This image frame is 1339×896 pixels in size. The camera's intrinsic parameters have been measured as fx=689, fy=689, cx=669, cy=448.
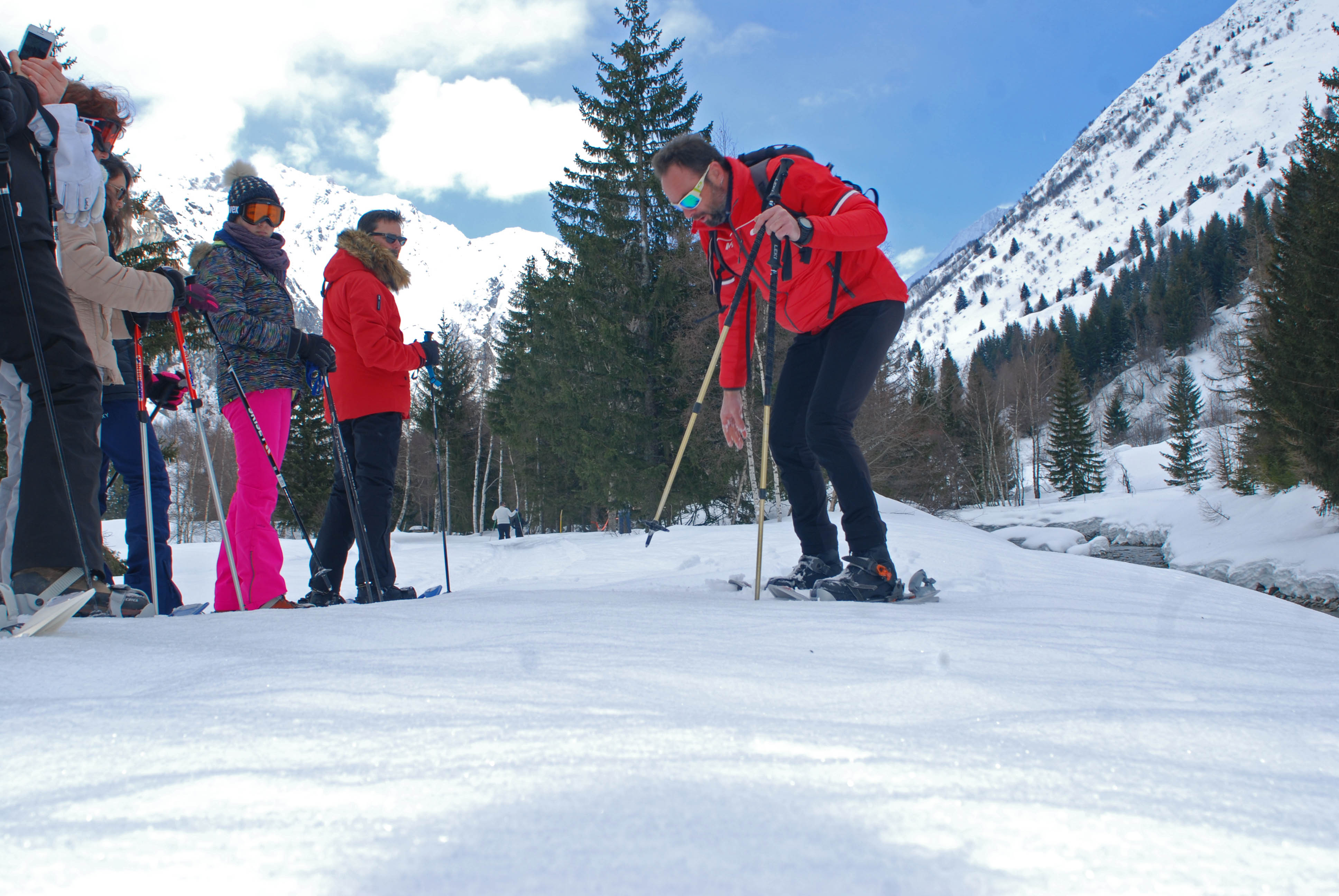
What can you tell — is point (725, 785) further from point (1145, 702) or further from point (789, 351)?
point (789, 351)

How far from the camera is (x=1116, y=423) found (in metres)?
58.6

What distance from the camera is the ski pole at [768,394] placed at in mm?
2703

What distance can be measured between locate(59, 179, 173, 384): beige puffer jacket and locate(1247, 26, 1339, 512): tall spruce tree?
1705 cm

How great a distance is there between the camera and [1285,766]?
32.9 inches

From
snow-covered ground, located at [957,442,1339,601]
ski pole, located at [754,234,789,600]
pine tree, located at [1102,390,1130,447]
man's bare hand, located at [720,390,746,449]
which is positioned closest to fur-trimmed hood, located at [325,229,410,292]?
man's bare hand, located at [720,390,746,449]

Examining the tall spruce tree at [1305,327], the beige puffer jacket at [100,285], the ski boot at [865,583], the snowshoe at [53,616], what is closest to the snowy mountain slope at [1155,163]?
the tall spruce tree at [1305,327]

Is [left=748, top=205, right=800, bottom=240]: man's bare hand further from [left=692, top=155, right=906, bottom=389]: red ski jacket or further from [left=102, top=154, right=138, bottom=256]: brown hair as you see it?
[left=102, top=154, right=138, bottom=256]: brown hair

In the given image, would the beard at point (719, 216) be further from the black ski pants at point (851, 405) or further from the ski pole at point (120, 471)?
the ski pole at point (120, 471)

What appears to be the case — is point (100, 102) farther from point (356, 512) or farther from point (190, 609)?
point (190, 609)

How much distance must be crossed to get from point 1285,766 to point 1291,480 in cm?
2189

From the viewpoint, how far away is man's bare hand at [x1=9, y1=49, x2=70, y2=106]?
7.25 feet

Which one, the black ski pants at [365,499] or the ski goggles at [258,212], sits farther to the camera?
the black ski pants at [365,499]

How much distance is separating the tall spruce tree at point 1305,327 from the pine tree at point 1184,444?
2351 cm

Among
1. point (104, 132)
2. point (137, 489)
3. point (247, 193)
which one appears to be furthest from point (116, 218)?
point (137, 489)
